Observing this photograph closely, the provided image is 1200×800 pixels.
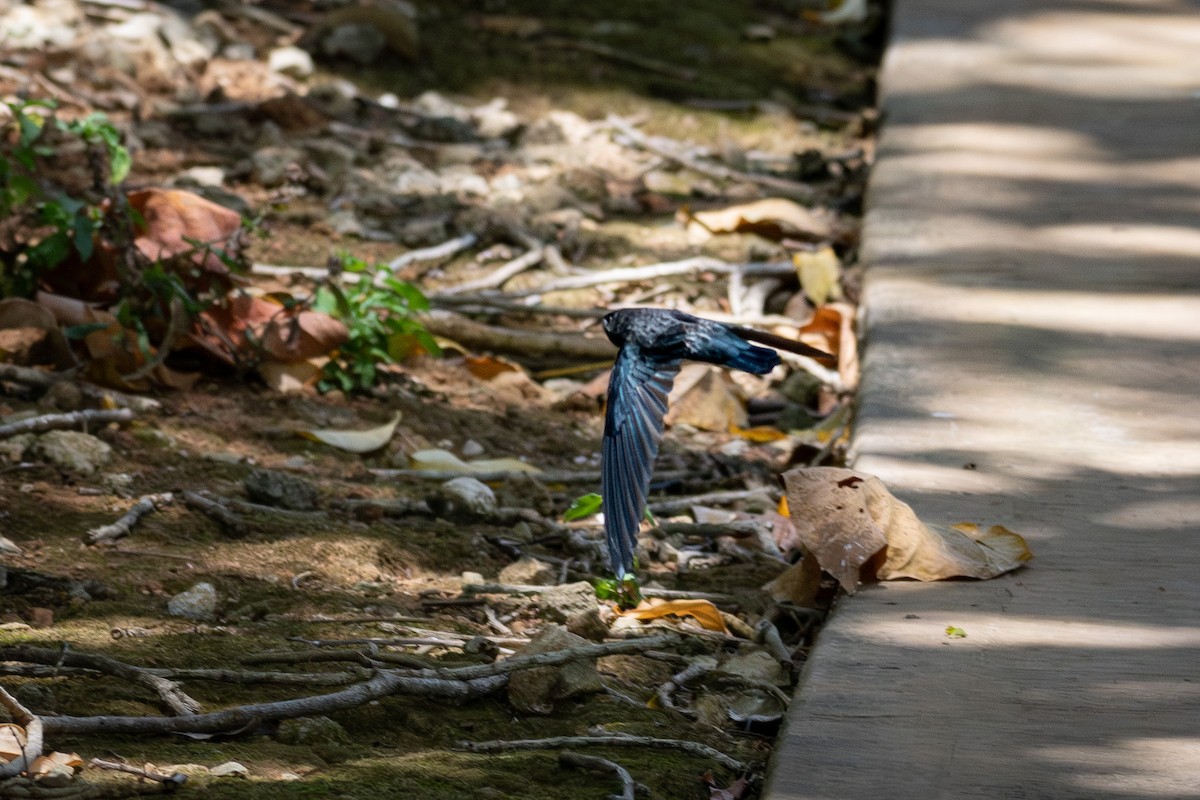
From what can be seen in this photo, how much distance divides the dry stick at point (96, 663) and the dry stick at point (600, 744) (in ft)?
1.37

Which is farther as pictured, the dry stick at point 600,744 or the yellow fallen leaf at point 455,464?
the yellow fallen leaf at point 455,464

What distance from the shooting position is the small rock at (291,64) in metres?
6.23

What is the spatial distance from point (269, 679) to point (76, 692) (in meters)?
0.27

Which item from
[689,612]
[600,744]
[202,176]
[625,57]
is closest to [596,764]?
[600,744]

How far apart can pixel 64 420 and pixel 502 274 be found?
1825 millimetres

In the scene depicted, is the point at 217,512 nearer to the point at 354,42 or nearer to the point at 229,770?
the point at 229,770

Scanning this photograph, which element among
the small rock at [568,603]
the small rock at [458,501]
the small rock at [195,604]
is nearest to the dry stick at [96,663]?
the small rock at [195,604]

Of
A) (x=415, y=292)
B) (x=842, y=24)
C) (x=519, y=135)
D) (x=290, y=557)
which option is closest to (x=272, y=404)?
(x=415, y=292)

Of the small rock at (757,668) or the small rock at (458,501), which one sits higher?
the small rock at (757,668)

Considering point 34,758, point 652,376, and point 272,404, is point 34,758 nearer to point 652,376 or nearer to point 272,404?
point 652,376

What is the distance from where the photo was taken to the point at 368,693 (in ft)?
7.43

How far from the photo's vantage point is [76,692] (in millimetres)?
2211

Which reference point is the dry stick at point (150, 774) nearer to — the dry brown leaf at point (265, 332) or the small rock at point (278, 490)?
the small rock at point (278, 490)

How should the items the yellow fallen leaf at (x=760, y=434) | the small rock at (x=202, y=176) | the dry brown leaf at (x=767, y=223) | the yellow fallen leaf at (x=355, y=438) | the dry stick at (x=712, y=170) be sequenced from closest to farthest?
1. the yellow fallen leaf at (x=355, y=438)
2. the yellow fallen leaf at (x=760, y=434)
3. the small rock at (x=202, y=176)
4. the dry brown leaf at (x=767, y=223)
5. the dry stick at (x=712, y=170)
